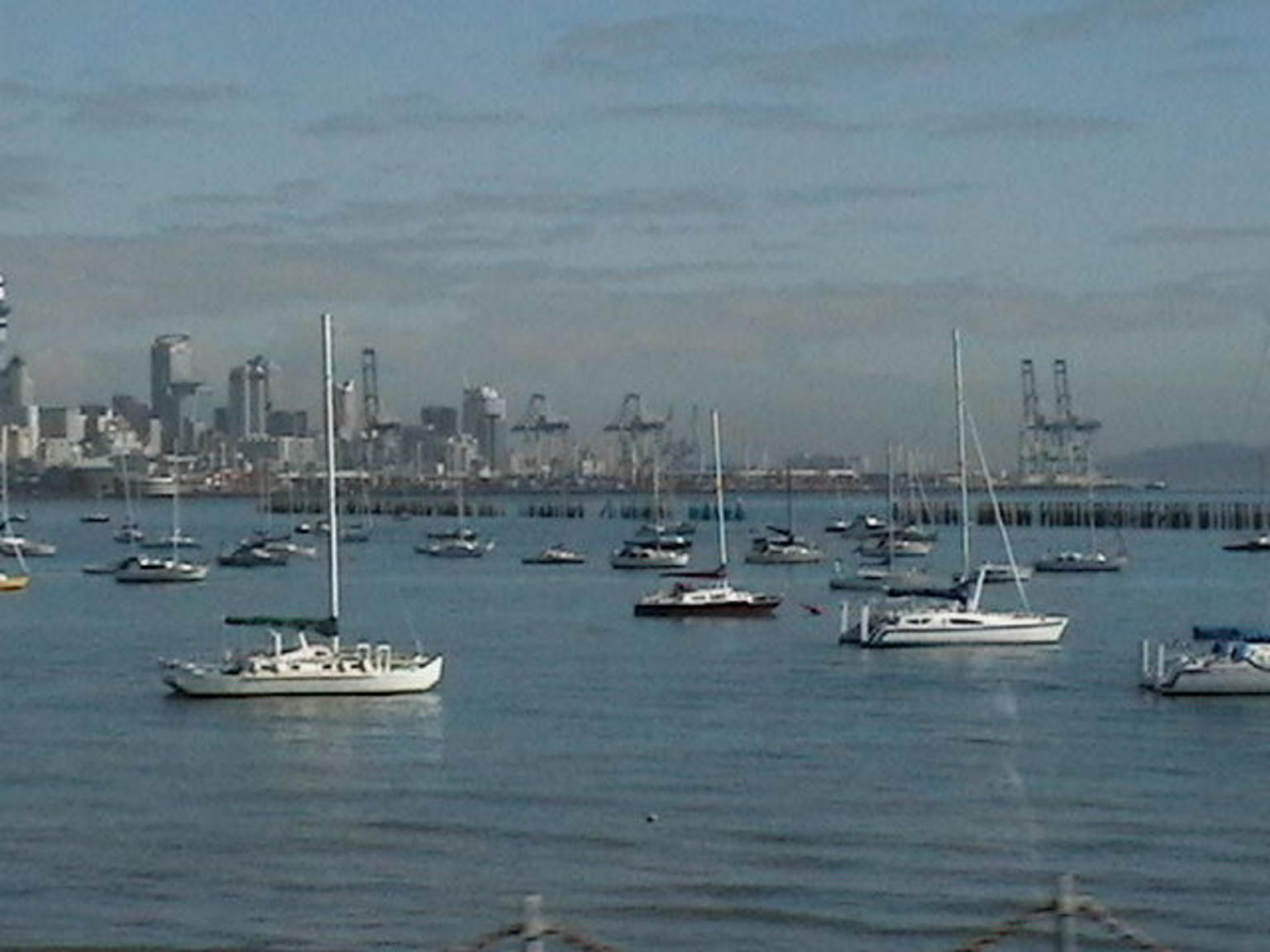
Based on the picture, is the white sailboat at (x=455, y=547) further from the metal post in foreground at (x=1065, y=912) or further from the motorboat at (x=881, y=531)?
the metal post in foreground at (x=1065, y=912)

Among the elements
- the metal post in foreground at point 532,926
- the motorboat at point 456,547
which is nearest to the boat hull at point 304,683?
the metal post in foreground at point 532,926

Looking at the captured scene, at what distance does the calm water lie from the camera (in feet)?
78.2

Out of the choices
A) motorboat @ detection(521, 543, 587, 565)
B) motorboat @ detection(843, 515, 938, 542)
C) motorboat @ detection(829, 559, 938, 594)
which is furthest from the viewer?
motorboat @ detection(843, 515, 938, 542)

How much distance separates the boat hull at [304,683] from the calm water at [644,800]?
37 centimetres

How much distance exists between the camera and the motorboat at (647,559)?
9975 centimetres

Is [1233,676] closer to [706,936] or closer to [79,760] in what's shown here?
[79,760]

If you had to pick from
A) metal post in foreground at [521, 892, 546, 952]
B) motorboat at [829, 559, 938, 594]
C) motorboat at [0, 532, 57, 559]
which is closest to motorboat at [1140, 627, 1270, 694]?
motorboat at [829, 559, 938, 594]

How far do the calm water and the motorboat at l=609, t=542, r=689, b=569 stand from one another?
41568 mm

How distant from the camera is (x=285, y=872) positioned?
85.8 feet

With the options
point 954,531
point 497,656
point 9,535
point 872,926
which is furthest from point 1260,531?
point 872,926

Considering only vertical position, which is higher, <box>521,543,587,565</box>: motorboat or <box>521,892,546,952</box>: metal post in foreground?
<box>521,892,546,952</box>: metal post in foreground

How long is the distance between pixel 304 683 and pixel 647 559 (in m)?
58.9

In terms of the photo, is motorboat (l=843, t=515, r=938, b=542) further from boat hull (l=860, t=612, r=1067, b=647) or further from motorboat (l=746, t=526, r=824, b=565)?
boat hull (l=860, t=612, r=1067, b=647)

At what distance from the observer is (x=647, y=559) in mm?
100812
